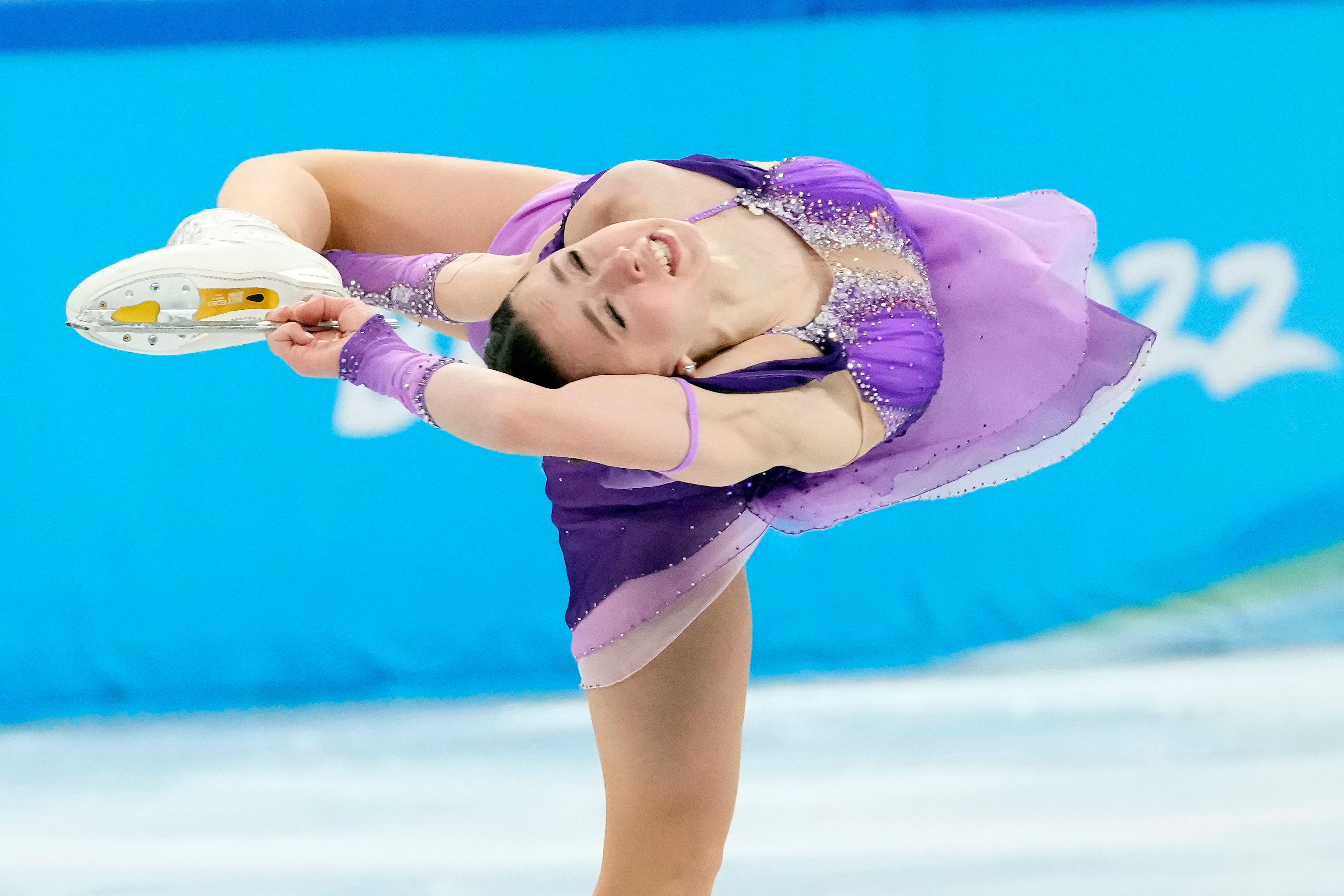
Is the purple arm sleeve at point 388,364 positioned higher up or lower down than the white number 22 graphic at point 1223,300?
lower down

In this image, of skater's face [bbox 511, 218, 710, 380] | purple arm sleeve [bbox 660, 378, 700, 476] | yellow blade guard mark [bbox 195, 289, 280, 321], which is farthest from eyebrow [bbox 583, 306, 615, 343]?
yellow blade guard mark [bbox 195, 289, 280, 321]

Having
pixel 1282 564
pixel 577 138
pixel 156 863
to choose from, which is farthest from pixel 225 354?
pixel 1282 564

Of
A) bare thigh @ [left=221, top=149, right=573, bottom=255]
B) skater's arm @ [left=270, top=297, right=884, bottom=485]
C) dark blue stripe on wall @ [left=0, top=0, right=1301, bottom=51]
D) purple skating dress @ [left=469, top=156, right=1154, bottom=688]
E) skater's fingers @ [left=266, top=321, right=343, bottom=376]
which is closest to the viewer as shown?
skater's arm @ [left=270, top=297, right=884, bottom=485]

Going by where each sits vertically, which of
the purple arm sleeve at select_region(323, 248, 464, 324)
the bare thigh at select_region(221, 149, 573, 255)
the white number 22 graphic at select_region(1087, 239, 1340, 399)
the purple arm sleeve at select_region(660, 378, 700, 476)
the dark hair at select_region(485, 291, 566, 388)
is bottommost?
the purple arm sleeve at select_region(660, 378, 700, 476)

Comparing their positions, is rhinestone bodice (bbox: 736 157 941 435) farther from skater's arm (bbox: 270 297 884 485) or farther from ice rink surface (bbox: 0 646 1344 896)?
ice rink surface (bbox: 0 646 1344 896)

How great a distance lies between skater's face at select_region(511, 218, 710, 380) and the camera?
124 cm

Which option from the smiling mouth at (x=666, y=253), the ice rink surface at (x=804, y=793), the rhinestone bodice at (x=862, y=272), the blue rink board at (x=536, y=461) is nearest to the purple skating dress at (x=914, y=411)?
the rhinestone bodice at (x=862, y=272)

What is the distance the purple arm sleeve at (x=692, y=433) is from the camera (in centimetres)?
114

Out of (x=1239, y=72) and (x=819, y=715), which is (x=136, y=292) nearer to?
(x=819, y=715)

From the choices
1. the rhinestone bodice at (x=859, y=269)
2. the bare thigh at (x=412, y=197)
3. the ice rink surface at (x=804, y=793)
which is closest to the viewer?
the rhinestone bodice at (x=859, y=269)

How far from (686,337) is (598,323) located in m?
0.09

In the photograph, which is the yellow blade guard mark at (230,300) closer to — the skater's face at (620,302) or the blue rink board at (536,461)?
the skater's face at (620,302)

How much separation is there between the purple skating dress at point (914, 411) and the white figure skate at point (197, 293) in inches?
11.3

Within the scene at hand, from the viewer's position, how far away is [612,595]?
5.03 feet
